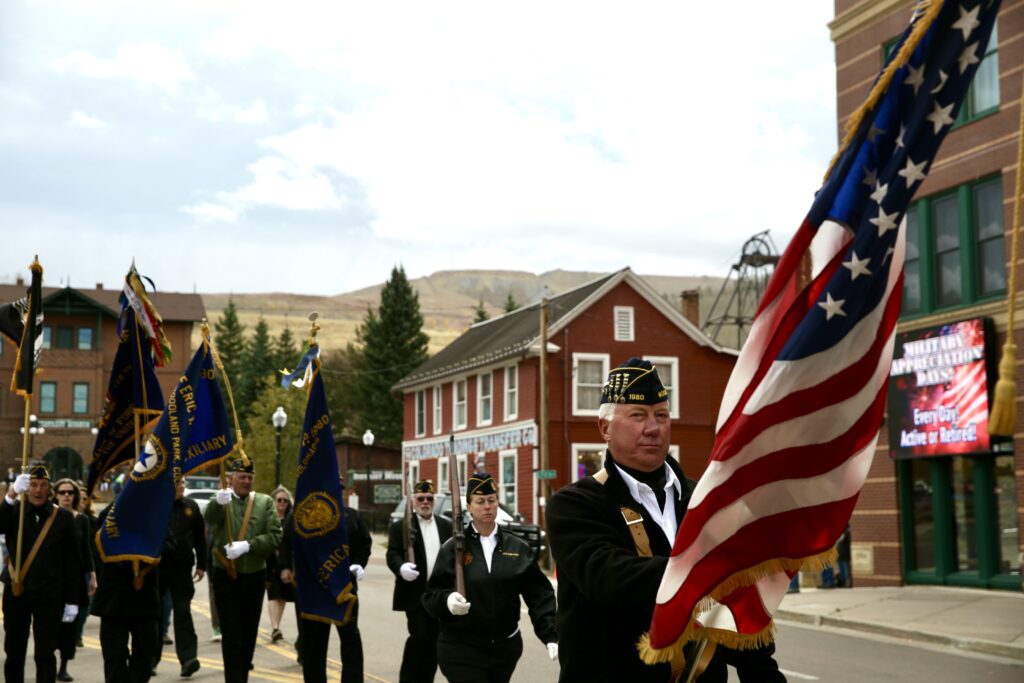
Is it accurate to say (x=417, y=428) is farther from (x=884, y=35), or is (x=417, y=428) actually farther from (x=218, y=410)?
(x=218, y=410)

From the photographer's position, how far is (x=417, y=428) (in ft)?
181

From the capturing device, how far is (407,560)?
12.0 meters

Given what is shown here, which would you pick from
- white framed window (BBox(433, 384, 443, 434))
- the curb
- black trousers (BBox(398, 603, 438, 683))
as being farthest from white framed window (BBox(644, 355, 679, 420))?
black trousers (BBox(398, 603, 438, 683))

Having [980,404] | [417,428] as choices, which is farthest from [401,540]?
[417,428]

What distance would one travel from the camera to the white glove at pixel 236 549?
495 inches

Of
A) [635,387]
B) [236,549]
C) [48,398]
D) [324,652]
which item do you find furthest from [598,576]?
[48,398]

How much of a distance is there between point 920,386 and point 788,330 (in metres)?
21.3

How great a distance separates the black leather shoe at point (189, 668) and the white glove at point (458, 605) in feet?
20.3

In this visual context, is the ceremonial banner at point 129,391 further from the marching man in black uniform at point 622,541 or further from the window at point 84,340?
the window at point 84,340

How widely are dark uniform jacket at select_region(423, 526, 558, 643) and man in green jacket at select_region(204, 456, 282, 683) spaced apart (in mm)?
3603

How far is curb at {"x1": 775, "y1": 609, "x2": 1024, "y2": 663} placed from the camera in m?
16.2

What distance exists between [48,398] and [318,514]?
71971mm

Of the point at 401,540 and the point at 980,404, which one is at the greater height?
the point at 980,404

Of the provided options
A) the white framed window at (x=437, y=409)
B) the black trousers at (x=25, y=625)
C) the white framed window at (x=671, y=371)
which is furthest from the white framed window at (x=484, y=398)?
the black trousers at (x=25, y=625)
